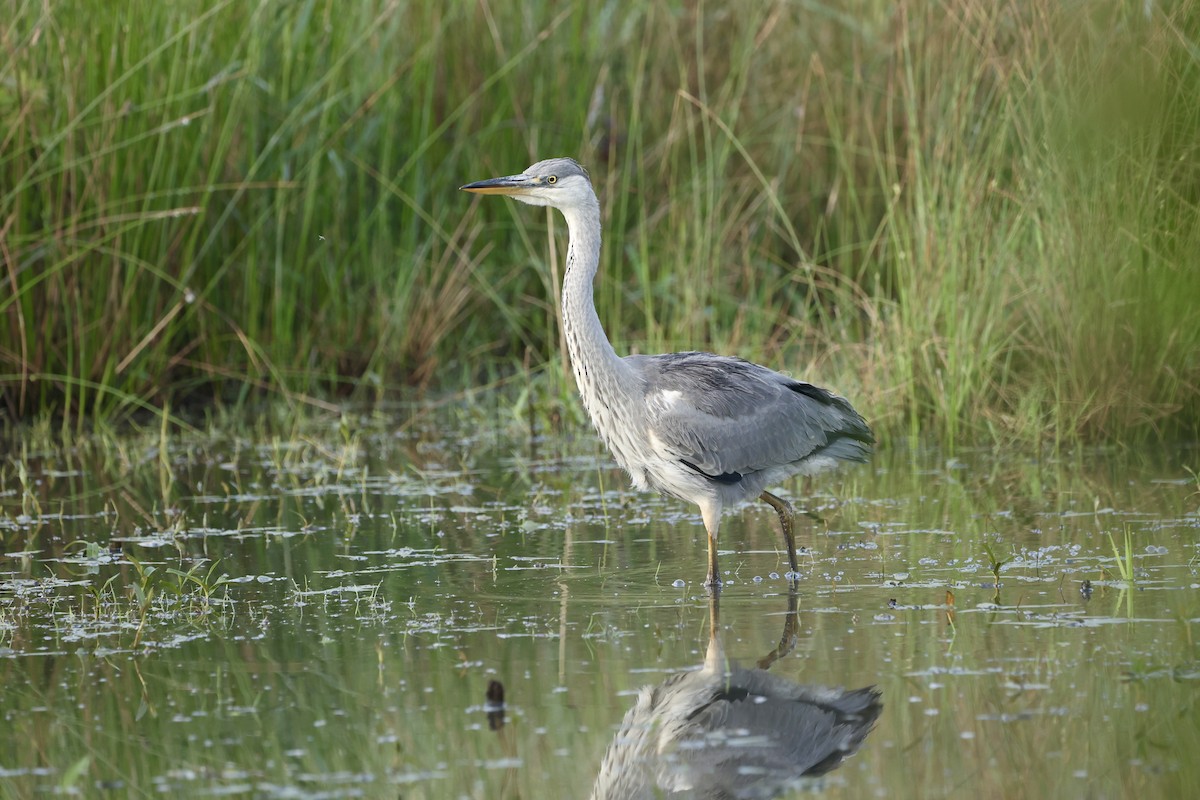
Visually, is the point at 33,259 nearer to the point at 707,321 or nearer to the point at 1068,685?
the point at 707,321

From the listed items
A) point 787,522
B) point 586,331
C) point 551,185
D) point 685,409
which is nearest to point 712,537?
point 787,522

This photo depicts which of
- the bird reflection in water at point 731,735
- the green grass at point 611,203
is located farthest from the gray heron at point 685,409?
the green grass at point 611,203

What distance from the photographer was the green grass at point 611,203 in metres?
7.55

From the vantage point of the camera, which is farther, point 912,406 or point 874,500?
point 912,406

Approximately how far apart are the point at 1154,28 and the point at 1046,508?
198 centimetres

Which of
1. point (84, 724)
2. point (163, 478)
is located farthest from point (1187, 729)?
point (163, 478)

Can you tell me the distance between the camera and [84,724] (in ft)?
14.1

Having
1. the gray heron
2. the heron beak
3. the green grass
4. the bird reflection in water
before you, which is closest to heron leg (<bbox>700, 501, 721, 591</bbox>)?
the gray heron

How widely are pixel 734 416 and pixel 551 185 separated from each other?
3.83 feet

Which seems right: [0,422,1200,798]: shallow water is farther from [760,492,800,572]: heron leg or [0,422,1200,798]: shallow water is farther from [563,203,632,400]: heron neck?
[563,203,632,400]: heron neck

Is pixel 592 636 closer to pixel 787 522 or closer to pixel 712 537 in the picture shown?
pixel 712 537

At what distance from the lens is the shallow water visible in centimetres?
394

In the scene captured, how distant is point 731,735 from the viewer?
4160 millimetres

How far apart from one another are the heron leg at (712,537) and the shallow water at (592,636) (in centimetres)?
8
